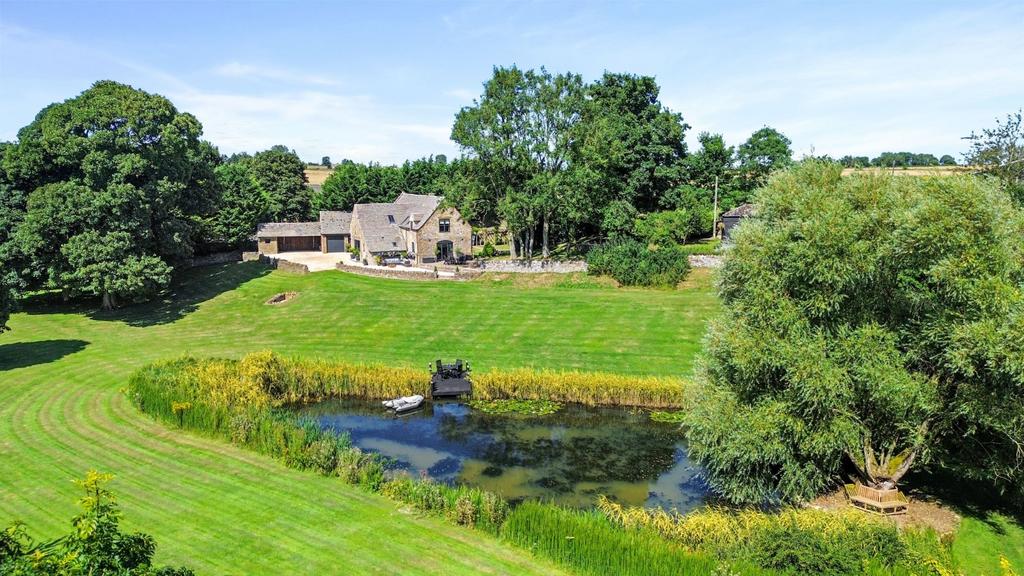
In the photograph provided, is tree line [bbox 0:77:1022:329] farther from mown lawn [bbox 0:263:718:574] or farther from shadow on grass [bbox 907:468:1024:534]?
shadow on grass [bbox 907:468:1024:534]

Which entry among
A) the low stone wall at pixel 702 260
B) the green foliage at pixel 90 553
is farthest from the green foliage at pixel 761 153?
the green foliage at pixel 90 553

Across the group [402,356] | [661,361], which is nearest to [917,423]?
[661,361]

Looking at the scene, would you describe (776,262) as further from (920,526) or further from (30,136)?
(30,136)

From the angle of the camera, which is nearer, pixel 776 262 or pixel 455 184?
pixel 776 262

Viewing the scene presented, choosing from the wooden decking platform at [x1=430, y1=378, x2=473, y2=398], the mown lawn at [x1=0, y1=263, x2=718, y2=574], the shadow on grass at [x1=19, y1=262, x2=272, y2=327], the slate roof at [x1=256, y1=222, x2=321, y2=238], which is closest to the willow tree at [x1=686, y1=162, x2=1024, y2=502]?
the mown lawn at [x1=0, y1=263, x2=718, y2=574]

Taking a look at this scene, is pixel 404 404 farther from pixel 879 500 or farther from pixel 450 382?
pixel 879 500

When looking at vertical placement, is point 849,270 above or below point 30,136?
below

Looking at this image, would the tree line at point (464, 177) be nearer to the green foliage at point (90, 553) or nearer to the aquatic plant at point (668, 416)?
the aquatic plant at point (668, 416)
